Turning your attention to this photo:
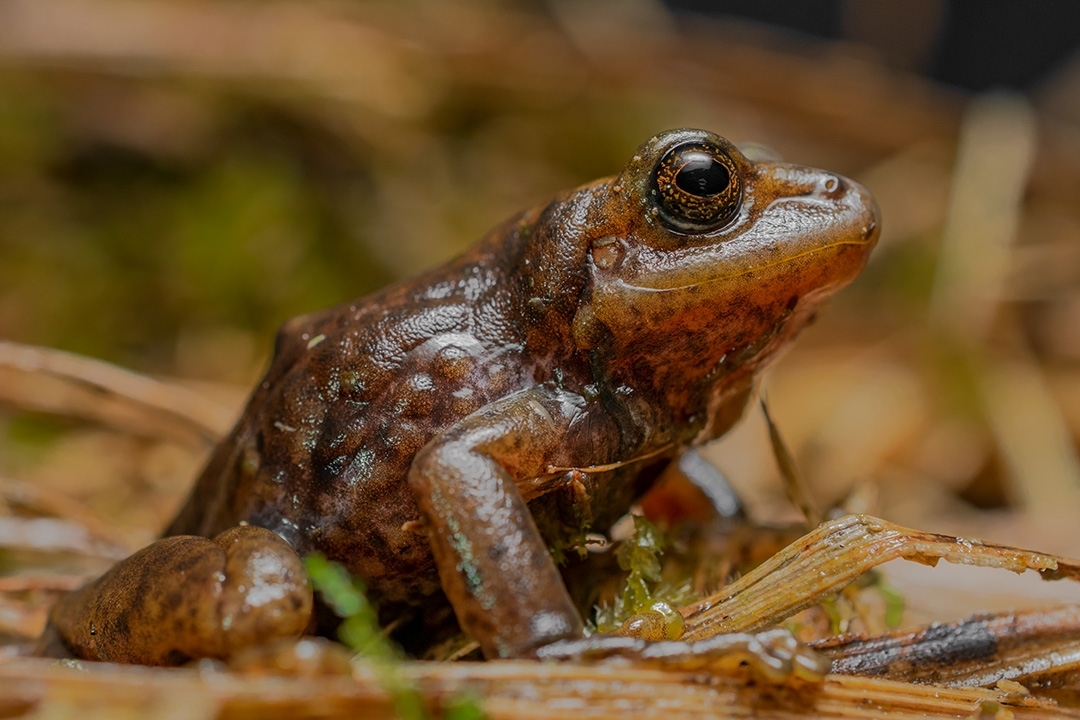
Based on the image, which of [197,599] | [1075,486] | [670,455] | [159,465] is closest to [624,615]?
[670,455]

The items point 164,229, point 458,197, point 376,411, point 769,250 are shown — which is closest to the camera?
point 769,250

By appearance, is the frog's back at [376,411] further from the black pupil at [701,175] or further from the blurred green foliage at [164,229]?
the blurred green foliage at [164,229]

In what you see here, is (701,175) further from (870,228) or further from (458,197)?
(458,197)

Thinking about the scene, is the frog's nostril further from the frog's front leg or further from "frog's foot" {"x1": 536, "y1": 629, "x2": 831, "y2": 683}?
"frog's foot" {"x1": 536, "y1": 629, "x2": 831, "y2": 683}

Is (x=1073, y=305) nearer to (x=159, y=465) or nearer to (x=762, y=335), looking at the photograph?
(x=762, y=335)

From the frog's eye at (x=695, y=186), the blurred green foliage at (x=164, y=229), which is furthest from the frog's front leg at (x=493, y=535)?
the blurred green foliage at (x=164, y=229)

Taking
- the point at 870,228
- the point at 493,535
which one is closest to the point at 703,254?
the point at 870,228

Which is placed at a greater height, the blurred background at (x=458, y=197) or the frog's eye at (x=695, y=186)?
the blurred background at (x=458, y=197)
